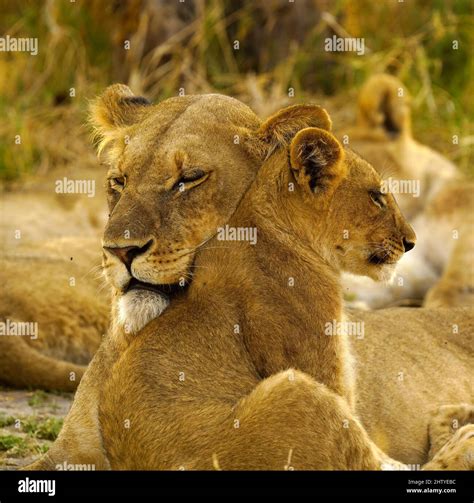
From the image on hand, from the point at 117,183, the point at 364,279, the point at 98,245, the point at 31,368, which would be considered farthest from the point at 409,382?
the point at 98,245

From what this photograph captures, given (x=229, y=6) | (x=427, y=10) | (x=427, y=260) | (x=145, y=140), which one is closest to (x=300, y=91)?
(x=229, y=6)

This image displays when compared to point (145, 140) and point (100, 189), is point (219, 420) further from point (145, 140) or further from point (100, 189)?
point (100, 189)

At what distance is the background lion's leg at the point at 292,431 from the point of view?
4301mm

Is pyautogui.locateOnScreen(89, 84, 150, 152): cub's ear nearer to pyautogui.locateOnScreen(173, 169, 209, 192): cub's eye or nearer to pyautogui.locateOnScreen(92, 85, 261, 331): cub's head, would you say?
pyautogui.locateOnScreen(92, 85, 261, 331): cub's head

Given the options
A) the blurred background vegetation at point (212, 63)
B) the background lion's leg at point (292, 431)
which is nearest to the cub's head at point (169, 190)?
the background lion's leg at point (292, 431)

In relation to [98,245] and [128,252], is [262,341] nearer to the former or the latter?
[128,252]

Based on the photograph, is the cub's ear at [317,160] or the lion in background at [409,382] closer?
the cub's ear at [317,160]

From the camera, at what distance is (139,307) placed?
4789 millimetres

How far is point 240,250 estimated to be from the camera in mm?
4898

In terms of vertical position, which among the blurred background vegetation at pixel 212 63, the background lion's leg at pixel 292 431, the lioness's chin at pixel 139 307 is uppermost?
the blurred background vegetation at pixel 212 63

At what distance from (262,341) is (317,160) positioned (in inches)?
31.7

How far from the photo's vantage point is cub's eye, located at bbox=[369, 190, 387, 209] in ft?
17.2

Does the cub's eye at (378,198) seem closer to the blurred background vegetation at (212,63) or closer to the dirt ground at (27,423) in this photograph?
the dirt ground at (27,423)

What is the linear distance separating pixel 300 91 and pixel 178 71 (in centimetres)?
143
